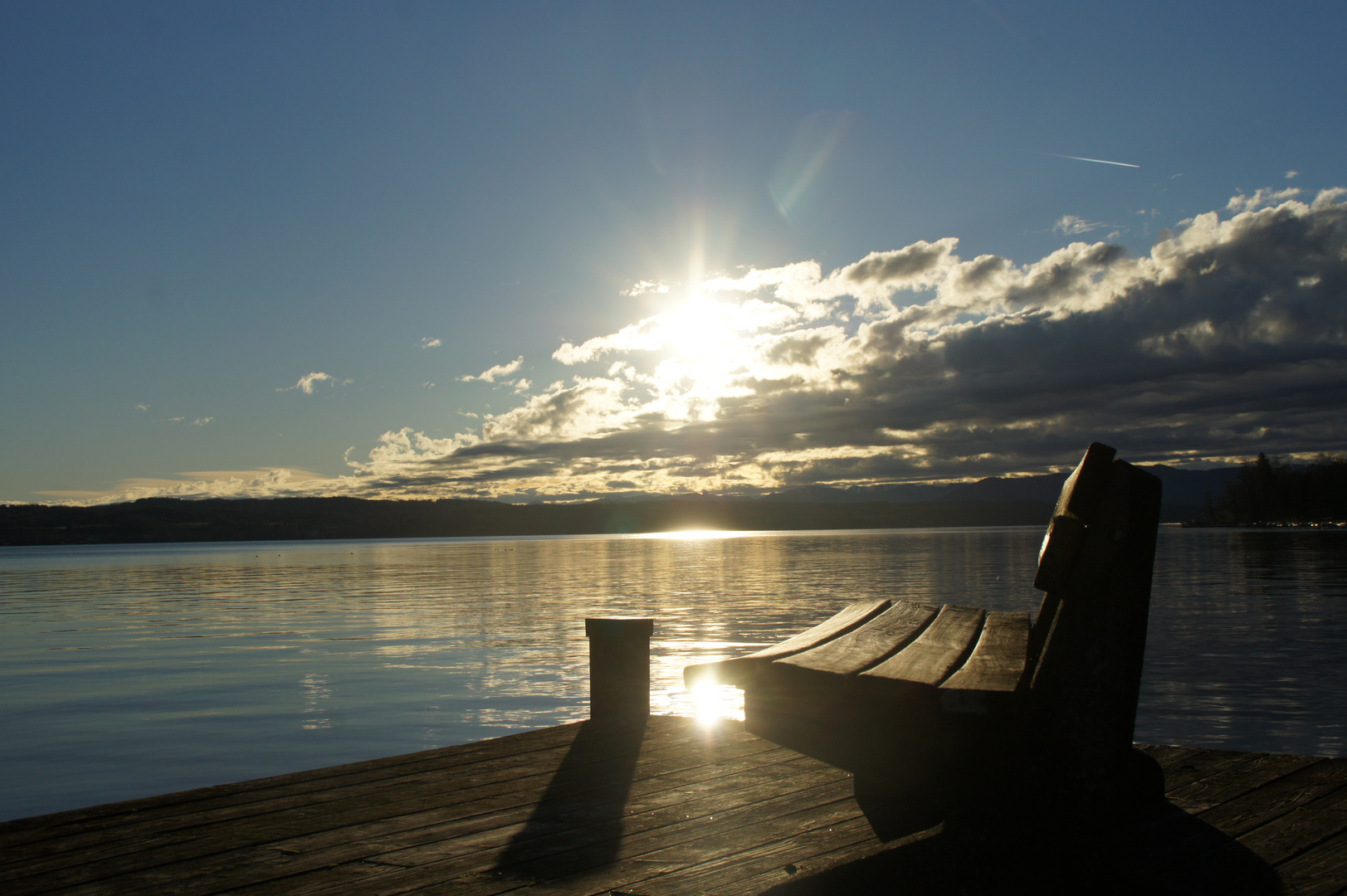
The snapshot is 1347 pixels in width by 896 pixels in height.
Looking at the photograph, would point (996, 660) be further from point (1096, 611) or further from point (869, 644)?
point (1096, 611)

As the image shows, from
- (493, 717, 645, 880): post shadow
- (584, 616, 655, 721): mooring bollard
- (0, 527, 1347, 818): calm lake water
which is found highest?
(584, 616, 655, 721): mooring bollard

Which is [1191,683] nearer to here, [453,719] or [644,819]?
[453,719]

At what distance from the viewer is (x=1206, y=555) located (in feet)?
197

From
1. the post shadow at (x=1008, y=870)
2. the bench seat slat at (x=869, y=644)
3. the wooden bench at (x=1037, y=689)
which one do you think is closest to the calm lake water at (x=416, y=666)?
the bench seat slat at (x=869, y=644)

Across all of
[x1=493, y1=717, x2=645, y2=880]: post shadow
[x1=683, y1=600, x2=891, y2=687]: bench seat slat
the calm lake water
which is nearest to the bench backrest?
[x1=683, y1=600, x2=891, y2=687]: bench seat slat

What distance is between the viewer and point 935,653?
10.0 ft

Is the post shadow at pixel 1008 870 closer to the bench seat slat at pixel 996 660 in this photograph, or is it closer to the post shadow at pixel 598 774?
the bench seat slat at pixel 996 660

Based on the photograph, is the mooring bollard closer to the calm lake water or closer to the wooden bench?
the wooden bench

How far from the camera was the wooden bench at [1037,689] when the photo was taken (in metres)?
2.30

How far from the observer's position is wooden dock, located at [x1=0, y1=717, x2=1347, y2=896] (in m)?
3.25

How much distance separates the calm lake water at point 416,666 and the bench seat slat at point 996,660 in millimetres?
6912

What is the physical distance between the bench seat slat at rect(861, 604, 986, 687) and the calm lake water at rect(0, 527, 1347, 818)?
22.0 feet

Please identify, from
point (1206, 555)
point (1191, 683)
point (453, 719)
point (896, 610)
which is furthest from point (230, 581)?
point (1206, 555)

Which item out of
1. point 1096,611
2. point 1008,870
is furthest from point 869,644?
point 1096,611
